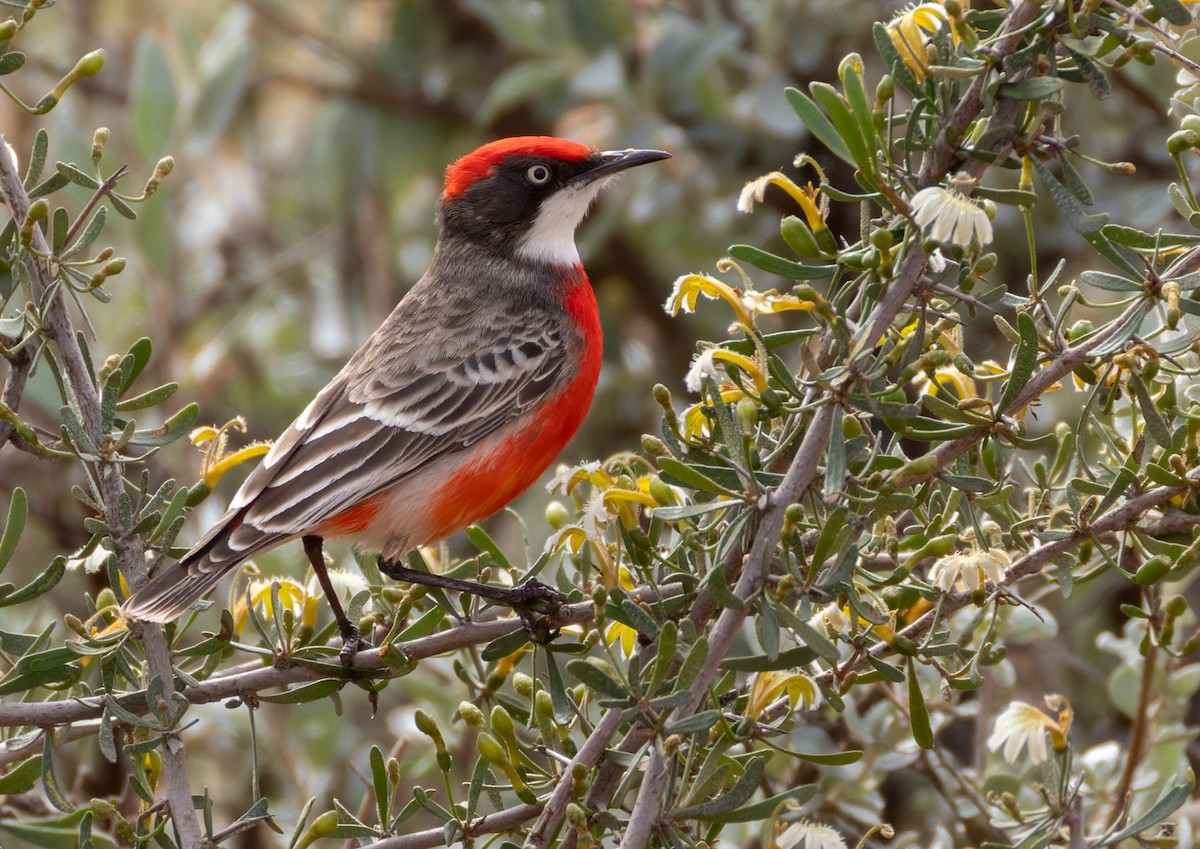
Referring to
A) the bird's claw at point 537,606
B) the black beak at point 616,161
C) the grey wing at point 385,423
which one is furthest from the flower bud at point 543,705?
the black beak at point 616,161

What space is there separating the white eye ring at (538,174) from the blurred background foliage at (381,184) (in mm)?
527

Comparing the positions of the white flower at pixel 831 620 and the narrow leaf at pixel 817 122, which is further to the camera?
the white flower at pixel 831 620

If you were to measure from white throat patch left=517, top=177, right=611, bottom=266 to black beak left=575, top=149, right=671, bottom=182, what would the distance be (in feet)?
0.29

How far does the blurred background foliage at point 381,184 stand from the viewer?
5754 mm

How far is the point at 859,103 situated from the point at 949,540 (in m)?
0.82

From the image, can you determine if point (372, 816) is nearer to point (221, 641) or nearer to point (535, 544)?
point (535, 544)

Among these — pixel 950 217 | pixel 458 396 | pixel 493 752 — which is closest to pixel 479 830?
pixel 493 752

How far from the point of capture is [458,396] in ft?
16.1

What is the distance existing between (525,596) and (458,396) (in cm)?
149

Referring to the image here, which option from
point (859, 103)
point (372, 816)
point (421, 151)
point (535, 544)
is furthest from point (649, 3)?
point (859, 103)

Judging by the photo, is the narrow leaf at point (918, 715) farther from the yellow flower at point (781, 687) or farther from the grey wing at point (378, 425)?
the grey wing at point (378, 425)

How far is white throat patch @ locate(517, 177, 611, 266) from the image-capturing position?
560 cm

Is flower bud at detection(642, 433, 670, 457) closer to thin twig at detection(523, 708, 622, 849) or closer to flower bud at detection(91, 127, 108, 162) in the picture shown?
thin twig at detection(523, 708, 622, 849)

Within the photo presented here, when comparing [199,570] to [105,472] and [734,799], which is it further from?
[734,799]
